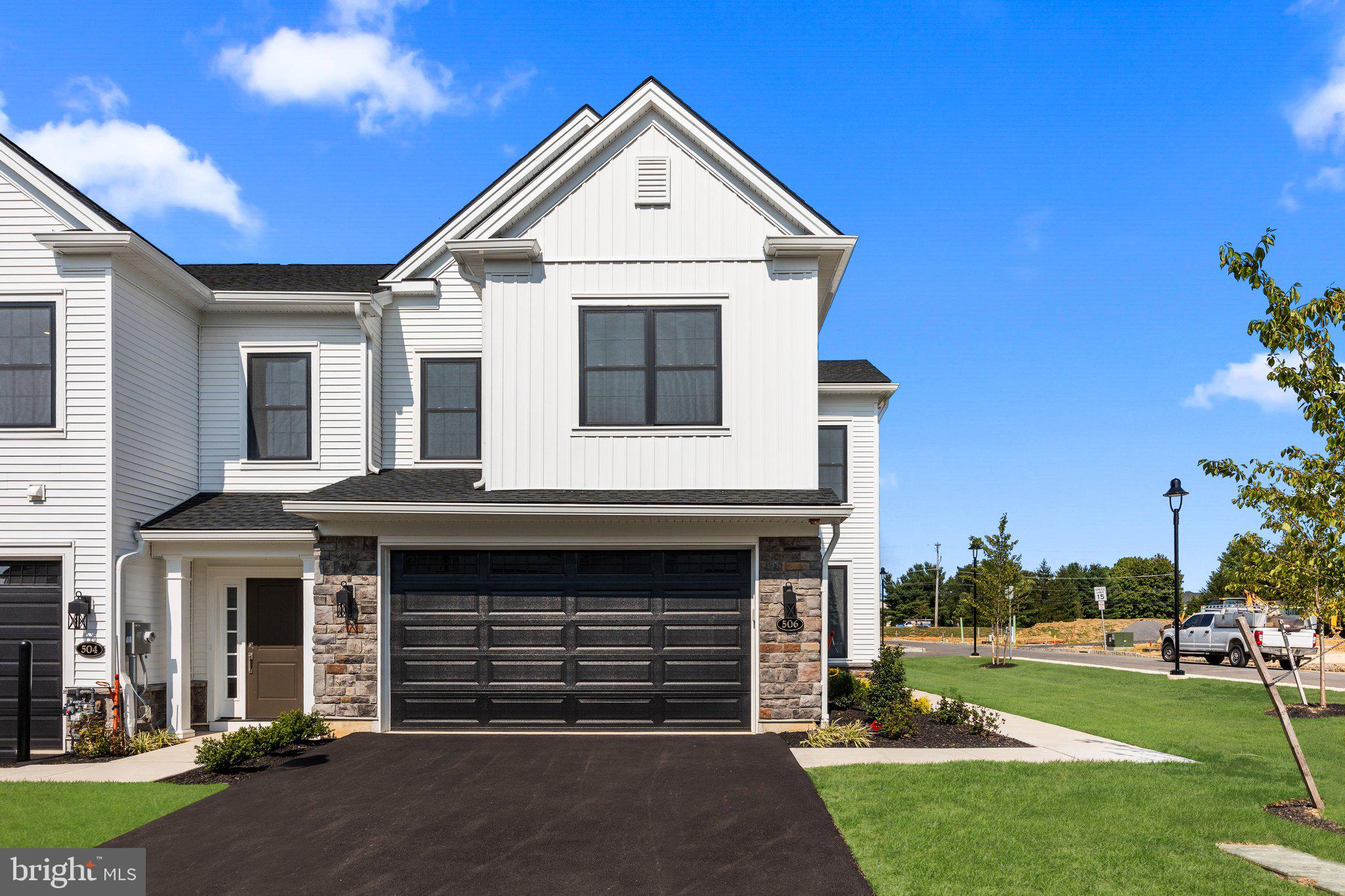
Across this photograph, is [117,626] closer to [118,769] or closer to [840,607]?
[118,769]

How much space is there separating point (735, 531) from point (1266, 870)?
7246 millimetres

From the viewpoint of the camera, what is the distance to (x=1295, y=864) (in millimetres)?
7293

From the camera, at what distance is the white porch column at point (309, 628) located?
1331 centimetres

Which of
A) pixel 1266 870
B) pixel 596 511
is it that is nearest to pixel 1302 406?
pixel 1266 870

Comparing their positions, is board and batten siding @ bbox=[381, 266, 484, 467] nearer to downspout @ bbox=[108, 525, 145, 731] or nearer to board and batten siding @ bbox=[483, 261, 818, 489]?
board and batten siding @ bbox=[483, 261, 818, 489]

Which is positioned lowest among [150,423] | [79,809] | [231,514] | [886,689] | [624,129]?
[79,809]

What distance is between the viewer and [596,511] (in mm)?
12547

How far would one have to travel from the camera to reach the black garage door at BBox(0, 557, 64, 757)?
42.6 feet

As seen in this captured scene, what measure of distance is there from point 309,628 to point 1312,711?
17508 mm

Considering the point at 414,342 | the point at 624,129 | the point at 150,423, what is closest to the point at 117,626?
the point at 150,423

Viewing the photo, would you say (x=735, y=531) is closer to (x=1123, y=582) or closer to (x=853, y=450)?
(x=853, y=450)

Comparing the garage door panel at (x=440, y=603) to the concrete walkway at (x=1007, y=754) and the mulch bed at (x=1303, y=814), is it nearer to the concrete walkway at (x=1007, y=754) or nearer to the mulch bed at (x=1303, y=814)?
the concrete walkway at (x=1007, y=754)

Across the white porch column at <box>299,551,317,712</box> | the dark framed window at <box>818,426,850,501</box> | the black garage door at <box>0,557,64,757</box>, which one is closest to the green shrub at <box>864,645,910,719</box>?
the white porch column at <box>299,551,317,712</box>

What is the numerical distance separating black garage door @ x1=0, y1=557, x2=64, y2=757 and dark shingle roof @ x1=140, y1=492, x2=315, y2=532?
1.52 metres
